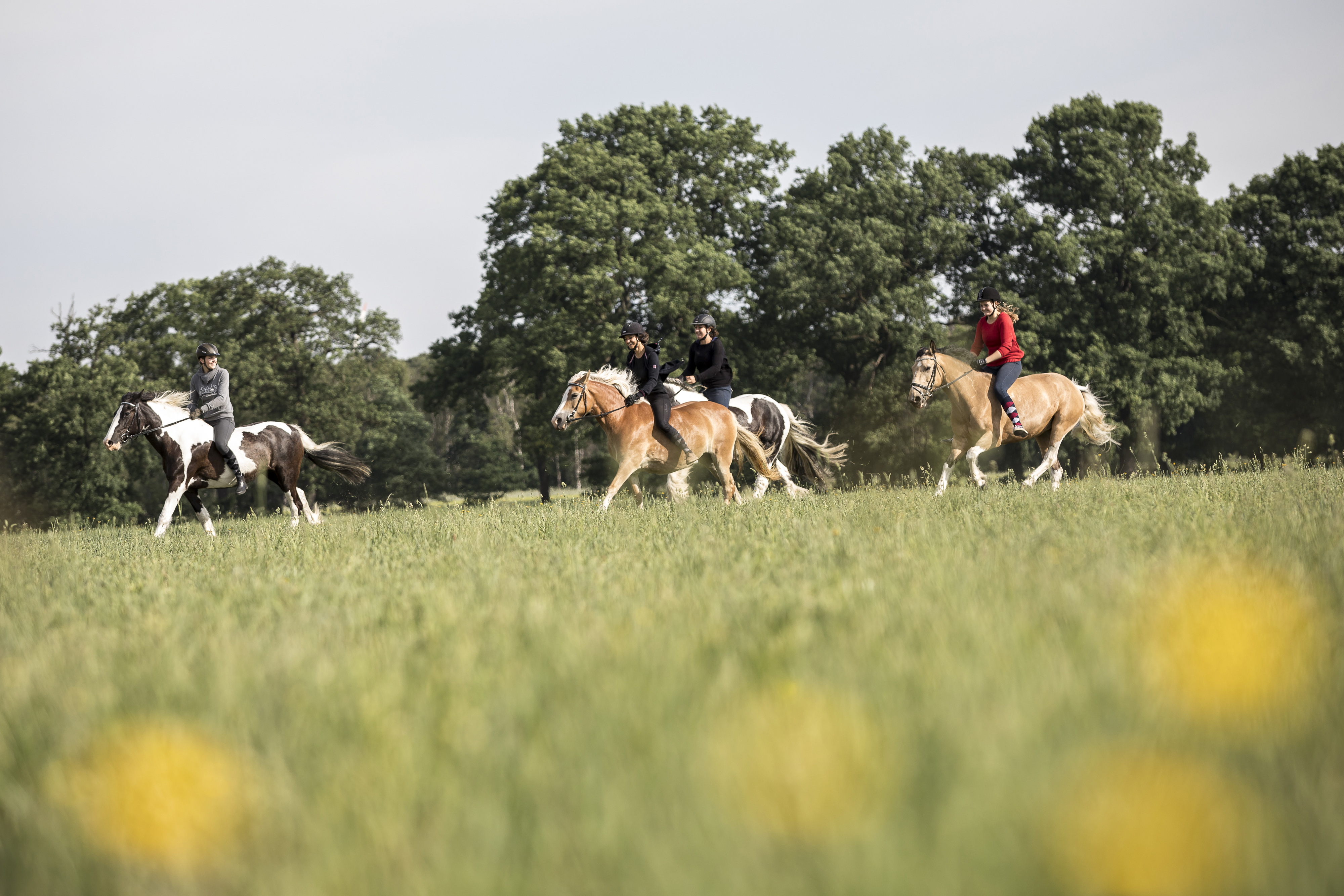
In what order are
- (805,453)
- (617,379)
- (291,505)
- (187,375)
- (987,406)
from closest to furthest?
(617,379) → (987,406) → (291,505) → (805,453) → (187,375)

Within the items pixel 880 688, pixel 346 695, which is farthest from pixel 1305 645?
pixel 346 695

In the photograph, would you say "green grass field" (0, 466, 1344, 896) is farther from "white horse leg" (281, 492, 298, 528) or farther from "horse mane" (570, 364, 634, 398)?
"white horse leg" (281, 492, 298, 528)

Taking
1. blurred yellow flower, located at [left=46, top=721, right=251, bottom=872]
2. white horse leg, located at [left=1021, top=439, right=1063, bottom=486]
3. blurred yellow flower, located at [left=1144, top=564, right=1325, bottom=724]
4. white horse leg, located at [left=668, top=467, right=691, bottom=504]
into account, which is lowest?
blurred yellow flower, located at [left=46, top=721, right=251, bottom=872]

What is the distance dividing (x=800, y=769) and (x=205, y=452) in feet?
46.0

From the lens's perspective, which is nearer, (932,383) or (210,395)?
(932,383)

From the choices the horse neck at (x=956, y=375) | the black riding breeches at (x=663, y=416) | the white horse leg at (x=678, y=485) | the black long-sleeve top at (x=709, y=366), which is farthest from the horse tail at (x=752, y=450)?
the horse neck at (x=956, y=375)

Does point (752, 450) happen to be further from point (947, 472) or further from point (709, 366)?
point (947, 472)

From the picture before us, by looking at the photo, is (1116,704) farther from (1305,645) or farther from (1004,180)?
(1004,180)

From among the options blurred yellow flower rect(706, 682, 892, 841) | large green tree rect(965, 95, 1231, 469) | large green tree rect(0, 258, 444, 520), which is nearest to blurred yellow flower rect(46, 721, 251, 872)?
blurred yellow flower rect(706, 682, 892, 841)

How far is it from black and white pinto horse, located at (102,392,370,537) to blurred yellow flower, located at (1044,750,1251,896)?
41.3ft

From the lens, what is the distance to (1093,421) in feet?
51.5

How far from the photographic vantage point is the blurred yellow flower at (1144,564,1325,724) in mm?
2357

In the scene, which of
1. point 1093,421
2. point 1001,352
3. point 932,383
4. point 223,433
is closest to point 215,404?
point 223,433

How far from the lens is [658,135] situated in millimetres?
34969
